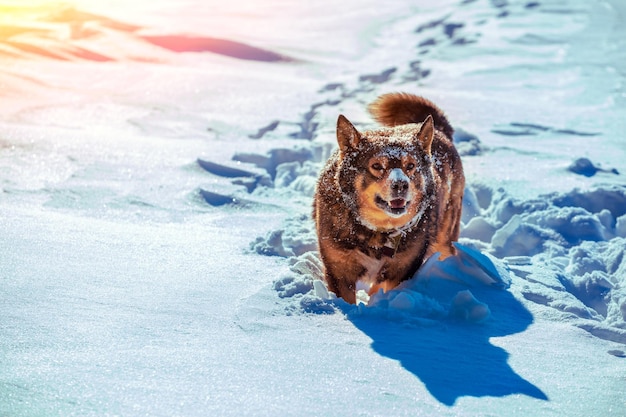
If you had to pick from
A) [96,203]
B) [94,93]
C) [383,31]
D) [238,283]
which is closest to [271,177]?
[96,203]

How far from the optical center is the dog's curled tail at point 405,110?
5273 mm

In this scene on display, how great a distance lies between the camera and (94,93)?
9125 millimetres

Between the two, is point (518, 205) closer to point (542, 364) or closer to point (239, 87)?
point (542, 364)

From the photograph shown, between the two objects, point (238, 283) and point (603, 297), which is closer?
point (238, 283)

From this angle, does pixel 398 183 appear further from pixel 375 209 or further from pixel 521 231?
pixel 521 231

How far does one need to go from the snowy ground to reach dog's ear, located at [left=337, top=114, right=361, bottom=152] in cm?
69

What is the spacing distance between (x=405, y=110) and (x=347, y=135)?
1489 millimetres

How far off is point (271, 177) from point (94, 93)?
141 inches

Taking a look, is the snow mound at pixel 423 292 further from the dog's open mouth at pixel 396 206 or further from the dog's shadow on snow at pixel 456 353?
the dog's open mouth at pixel 396 206

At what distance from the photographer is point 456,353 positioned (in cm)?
313

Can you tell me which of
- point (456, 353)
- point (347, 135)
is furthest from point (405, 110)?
point (456, 353)

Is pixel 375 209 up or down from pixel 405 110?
down

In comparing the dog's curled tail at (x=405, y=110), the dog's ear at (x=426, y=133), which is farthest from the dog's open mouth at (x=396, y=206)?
the dog's curled tail at (x=405, y=110)

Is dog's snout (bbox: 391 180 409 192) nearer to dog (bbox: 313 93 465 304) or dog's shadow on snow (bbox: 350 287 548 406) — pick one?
dog (bbox: 313 93 465 304)
